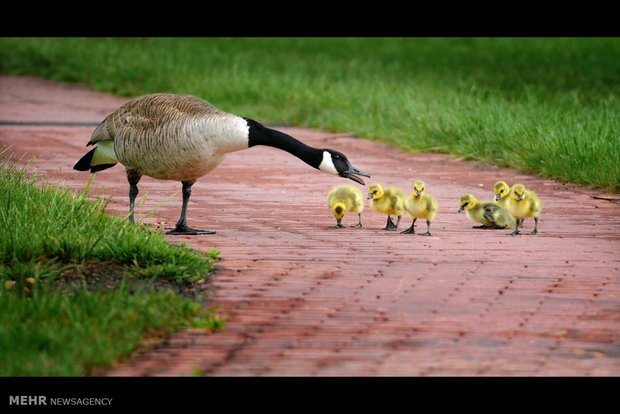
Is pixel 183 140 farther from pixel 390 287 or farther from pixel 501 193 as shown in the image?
pixel 501 193

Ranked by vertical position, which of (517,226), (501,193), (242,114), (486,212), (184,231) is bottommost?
(184,231)

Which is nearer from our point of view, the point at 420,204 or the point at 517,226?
the point at 420,204

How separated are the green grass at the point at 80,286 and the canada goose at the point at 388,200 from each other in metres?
2.07

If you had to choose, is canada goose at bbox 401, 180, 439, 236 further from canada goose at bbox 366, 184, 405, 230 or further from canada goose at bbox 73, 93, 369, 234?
canada goose at bbox 73, 93, 369, 234

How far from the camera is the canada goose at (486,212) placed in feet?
28.2

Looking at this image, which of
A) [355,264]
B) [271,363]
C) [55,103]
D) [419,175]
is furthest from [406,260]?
[55,103]

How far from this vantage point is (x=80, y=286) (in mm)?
6051

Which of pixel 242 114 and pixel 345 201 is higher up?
pixel 242 114

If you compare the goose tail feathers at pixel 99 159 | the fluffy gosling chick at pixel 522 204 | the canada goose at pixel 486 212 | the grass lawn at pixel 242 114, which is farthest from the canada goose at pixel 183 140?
the fluffy gosling chick at pixel 522 204

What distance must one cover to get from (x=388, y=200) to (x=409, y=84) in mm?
10218

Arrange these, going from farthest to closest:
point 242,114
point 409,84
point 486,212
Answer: point 409,84 < point 242,114 < point 486,212

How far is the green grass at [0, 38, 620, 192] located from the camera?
12.3 meters

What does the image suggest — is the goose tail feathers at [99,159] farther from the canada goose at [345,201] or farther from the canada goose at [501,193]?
the canada goose at [501,193]

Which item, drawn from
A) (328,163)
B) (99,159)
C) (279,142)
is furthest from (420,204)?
(99,159)
